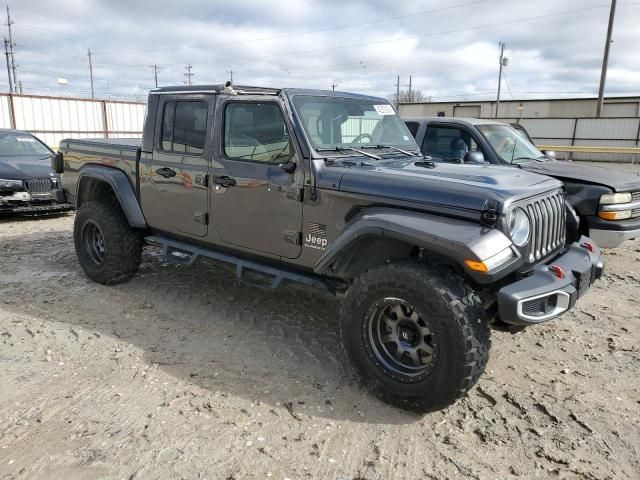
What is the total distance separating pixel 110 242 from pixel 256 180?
203cm

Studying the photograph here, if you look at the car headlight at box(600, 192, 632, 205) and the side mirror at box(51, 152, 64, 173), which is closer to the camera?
the car headlight at box(600, 192, 632, 205)

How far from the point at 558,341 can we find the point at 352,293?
205 centimetres

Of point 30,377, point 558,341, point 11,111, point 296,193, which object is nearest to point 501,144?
point 558,341

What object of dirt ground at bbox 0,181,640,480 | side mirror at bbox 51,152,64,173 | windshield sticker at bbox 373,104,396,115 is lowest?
dirt ground at bbox 0,181,640,480

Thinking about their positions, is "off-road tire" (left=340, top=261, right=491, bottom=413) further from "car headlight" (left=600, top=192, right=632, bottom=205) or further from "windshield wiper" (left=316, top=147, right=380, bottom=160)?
"car headlight" (left=600, top=192, right=632, bottom=205)

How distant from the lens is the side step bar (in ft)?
12.3

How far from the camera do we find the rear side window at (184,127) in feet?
14.1

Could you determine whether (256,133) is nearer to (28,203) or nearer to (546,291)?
(546,291)

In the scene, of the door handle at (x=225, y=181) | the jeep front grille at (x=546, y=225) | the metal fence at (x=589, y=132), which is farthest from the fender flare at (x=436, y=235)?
the metal fence at (x=589, y=132)

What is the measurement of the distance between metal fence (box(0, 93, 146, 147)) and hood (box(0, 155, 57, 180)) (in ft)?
24.5

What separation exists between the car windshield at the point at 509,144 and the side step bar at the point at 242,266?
3.85 metres

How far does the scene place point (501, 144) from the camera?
666cm

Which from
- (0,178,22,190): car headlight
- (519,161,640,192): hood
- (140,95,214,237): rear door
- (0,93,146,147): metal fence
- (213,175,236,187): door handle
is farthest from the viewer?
(0,93,146,147): metal fence

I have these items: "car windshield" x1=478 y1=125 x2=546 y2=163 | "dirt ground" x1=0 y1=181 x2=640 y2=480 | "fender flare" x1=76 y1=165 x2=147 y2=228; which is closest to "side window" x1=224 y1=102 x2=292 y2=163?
"fender flare" x1=76 y1=165 x2=147 y2=228
